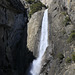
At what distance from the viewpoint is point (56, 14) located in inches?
1581

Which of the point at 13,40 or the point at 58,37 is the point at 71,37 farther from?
the point at 13,40

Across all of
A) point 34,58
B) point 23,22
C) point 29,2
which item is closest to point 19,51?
point 34,58

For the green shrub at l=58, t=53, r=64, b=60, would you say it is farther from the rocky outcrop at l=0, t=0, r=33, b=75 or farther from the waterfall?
the rocky outcrop at l=0, t=0, r=33, b=75

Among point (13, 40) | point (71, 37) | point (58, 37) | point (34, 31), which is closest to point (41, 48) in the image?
point (58, 37)

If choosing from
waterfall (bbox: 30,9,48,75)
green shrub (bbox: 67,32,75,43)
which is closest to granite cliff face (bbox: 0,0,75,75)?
green shrub (bbox: 67,32,75,43)

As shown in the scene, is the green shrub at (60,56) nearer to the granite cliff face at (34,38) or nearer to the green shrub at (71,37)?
the granite cliff face at (34,38)

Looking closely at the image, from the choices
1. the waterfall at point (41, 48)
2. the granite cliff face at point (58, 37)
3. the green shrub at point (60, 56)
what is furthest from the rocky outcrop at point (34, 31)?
the green shrub at point (60, 56)

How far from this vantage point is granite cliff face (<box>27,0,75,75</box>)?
28.2 m

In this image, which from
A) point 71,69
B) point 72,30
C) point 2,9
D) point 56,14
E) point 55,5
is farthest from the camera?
point 55,5

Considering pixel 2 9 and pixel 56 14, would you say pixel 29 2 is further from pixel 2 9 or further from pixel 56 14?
pixel 2 9

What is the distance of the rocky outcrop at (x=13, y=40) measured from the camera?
2738 centimetres

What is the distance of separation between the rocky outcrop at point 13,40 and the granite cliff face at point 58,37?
228cm

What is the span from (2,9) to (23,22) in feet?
64.9

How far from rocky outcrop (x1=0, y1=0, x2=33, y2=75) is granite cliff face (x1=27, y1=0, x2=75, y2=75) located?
2277mm
